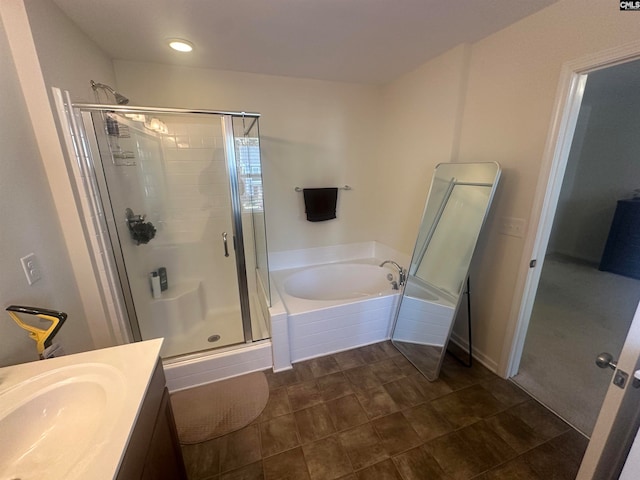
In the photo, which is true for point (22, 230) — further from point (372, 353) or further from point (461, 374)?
point (461, 374)

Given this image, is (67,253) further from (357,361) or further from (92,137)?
(357,361)

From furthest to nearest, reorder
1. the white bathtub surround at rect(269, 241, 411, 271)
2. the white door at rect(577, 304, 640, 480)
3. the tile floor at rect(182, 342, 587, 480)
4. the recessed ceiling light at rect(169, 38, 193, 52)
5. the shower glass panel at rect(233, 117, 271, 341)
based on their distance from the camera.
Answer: the white bathtub surround at rect(269, 241, 411, 271)
the shower glass panel at rect(233, 117, 271, 341)
the recessed ceiling light at rect(169, 38, 193, 52)
the tile floor at rect(182, 342, 587, 480)
the white door at rect(577, 304, 640, 480)

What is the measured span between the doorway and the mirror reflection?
67cm

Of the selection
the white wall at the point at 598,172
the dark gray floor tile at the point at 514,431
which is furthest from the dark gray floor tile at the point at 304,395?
the white wall at the point at 598,172

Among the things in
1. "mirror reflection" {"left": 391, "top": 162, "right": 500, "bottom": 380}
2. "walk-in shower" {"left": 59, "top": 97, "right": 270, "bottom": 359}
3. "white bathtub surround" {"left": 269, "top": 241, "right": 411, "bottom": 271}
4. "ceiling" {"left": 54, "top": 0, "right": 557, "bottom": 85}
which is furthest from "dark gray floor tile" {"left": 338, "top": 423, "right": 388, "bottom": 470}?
"ceiling" {"left": 54, "top": 0, "right": 557, "bottom": 85}

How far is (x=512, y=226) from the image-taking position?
1.76 metres

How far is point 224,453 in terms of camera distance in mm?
1422

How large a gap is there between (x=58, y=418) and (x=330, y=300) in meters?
1.88

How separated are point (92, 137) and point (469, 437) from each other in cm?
292

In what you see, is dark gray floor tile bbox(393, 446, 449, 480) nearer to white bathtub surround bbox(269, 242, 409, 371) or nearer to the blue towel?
white bathtub surround bbox(269, 242, 409, 371)

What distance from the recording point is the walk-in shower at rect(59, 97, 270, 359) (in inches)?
71.1

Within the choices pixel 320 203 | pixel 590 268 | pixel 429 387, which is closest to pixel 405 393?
pixel 429 387

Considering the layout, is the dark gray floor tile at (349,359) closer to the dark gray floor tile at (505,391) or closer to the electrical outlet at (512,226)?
the dark gray floor tile at (505,391)

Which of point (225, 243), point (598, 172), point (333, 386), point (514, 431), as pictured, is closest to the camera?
point (514, 431)
